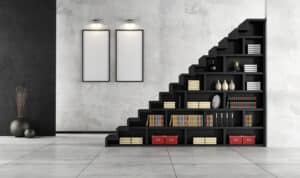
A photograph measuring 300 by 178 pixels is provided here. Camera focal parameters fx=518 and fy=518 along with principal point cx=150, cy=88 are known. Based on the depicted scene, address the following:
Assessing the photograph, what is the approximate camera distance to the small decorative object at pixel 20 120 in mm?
12328

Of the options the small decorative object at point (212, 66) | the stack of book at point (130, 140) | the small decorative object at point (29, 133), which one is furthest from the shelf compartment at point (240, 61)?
the small decorative object at point (29, 133)

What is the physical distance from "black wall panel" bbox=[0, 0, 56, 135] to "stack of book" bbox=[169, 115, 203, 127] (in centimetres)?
360

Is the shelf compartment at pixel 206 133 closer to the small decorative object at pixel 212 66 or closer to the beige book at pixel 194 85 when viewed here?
the beige book at pixel 194 85

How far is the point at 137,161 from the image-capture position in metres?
8.25

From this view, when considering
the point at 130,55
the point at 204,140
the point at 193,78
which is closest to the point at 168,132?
the point at 204,140

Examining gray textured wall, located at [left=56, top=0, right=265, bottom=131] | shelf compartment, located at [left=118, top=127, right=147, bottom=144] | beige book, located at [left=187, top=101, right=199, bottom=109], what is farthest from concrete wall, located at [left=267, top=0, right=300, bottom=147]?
gray textured wall, located at [left=56, top=0, right=265, bottom=131]

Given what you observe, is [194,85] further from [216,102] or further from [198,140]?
[198,140]

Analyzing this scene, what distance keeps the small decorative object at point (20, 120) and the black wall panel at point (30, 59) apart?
0.19 m

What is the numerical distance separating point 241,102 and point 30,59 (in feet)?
17.8

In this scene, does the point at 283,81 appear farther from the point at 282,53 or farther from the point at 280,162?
the point at 280,162

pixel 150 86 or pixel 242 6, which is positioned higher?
pixel 242 6

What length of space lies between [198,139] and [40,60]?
4677mm

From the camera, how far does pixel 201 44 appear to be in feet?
44.8

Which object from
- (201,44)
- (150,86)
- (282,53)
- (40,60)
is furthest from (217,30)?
(40,60)
